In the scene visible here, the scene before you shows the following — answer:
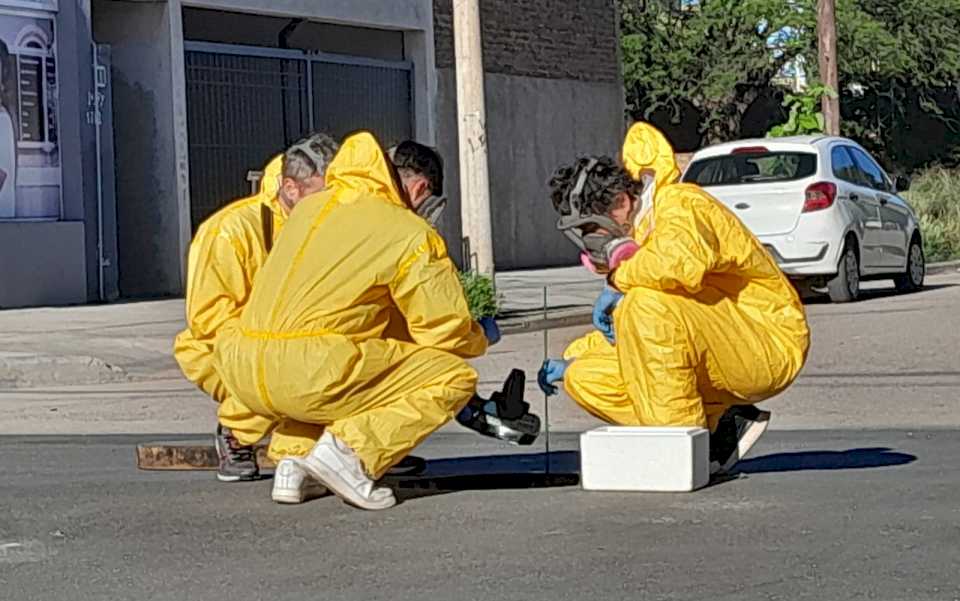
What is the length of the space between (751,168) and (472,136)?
9.66ft

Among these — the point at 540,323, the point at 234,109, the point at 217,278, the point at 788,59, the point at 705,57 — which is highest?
the point at 705,57

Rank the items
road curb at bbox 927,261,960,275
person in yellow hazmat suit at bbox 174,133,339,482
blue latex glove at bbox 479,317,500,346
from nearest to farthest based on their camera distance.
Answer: blue latex glove at bbox 479,317,500,346 → person in yellow hazmat suit at bbox 174,133,339,482 → road curb at bbox 927,261,960,275

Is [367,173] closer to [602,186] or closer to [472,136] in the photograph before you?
[602,186]

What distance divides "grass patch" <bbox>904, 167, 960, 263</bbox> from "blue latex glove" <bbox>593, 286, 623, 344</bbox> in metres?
18.4

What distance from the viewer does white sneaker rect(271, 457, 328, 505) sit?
6.83 meters

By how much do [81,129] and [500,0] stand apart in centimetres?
812

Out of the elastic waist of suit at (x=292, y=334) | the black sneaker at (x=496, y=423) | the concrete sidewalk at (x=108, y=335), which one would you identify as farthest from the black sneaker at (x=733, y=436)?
the concrete sidewalk at (x=108, y=335)

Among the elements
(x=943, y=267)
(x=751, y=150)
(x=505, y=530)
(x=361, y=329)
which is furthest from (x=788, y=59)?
(x=505, y=530)

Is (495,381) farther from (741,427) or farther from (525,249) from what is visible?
(525,249)

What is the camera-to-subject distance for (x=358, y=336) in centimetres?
656

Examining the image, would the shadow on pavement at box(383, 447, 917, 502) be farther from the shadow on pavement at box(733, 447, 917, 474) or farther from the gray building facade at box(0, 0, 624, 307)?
the gray building facade at box(0, 0, 624, 307)

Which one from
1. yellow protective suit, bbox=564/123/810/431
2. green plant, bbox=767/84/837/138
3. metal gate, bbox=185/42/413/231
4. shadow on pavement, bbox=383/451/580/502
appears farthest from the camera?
green plant, bbox=767/84/837/138

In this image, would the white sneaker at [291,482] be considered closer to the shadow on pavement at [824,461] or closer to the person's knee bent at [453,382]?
the person's knee bent at [453,382]

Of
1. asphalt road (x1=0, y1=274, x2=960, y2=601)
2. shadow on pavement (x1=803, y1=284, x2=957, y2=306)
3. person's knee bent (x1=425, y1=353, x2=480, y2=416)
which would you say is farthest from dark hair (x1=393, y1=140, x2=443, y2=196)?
shadow on pavement (x1=803, y1=284, x2=957, y2=306)
